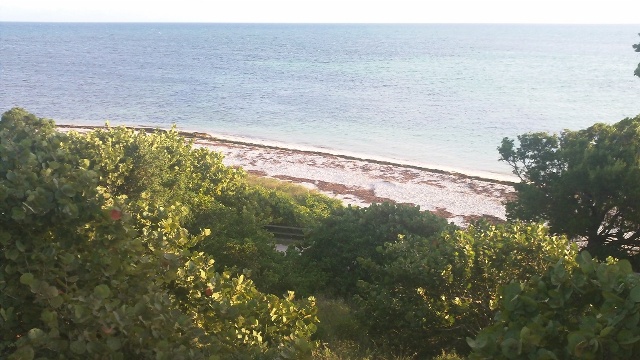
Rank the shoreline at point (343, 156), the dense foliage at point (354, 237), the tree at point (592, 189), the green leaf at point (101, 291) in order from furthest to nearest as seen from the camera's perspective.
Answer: the shoreline at point (343, 156)
the tree at point (592, 189)
the dense foliage at point (354, 237)
the green leaf at point (101, 291)

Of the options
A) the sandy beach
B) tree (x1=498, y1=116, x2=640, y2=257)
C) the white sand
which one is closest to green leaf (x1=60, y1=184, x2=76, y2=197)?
tree (x1=498, y1=116, x2=640, y2=257)

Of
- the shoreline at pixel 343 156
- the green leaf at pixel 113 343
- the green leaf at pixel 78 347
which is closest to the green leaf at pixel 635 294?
the green leaf at pixel 113 343

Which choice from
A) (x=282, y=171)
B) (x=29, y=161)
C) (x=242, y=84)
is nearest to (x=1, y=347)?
(x=29, y=161)

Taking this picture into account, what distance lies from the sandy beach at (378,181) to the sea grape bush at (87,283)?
66.2ft

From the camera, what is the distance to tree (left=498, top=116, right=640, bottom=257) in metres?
16.7

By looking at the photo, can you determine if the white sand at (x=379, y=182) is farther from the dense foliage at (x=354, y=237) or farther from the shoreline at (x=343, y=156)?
the dense foliage at (x=354, y=237)

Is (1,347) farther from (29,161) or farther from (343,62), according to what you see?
(343,62)

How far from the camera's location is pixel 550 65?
3962 inches

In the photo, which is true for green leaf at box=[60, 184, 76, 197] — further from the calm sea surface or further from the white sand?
the calm sea surface

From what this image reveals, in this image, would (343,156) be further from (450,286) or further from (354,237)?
(450,286)

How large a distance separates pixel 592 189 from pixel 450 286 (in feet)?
27.7

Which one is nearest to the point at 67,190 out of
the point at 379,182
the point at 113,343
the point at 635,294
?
the point at 113,343

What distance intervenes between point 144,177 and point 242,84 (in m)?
62.1

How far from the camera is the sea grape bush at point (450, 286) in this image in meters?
9.86
